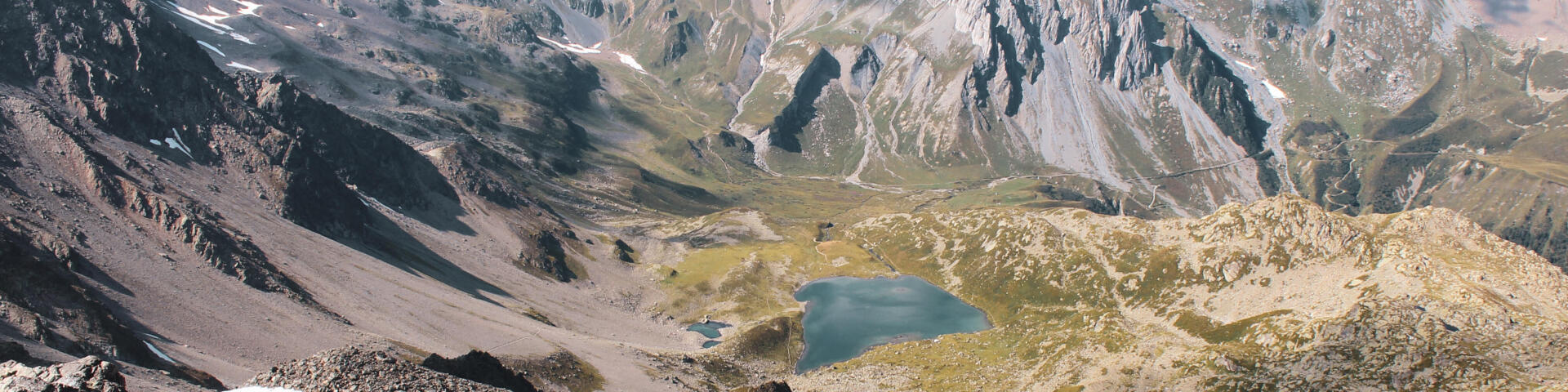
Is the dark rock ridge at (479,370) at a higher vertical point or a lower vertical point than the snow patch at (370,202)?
Answer: higher

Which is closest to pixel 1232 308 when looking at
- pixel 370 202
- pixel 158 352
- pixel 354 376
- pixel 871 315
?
pixel 871 315

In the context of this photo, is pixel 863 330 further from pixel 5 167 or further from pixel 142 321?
pixel 5 167

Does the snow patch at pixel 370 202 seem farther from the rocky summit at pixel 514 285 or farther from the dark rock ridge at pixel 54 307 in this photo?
the dark rock ridge at pixel 54 307

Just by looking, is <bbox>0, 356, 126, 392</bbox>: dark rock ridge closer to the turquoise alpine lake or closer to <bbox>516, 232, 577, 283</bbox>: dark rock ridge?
the turquoise alpine lake

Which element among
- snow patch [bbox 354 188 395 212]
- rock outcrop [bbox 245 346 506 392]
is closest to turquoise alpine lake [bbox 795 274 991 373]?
snow patch [bbox 354 188 395 212]

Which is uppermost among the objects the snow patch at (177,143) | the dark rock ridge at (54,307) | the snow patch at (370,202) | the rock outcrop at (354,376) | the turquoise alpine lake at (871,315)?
the rock outcrop at (354,376)

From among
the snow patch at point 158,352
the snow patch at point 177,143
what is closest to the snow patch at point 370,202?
the snow patch at point 177,143

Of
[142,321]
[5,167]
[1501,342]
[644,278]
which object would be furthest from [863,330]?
[5,167]
